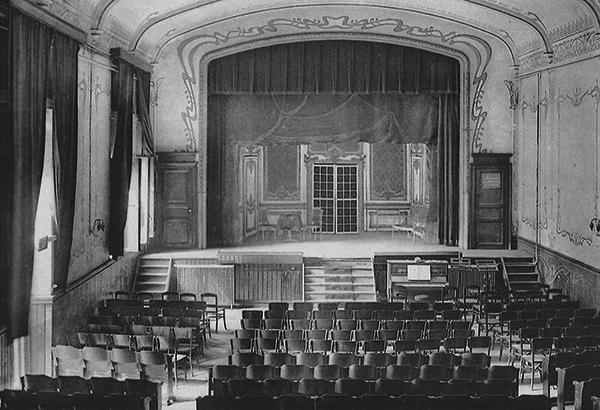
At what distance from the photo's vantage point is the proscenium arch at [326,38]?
19.1m

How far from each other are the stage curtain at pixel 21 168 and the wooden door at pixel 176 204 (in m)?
8.91

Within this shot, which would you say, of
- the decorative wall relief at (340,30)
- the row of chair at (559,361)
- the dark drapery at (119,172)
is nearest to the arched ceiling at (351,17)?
the decorative wall relief at (340,30)

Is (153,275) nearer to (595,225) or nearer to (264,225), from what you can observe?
(264,225)

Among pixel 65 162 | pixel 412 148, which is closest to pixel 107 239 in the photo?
pixel 65 162

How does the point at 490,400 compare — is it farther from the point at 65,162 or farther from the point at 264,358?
the point at 65,162

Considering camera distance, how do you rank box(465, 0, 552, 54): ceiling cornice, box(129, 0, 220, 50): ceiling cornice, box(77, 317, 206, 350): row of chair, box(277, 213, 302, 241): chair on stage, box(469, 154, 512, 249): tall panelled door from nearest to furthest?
box(77, 317, 206, 350): row of chair < box(465, 0, 552, 54): ceiling cornice < box(129, 0, 220, 50): ceiling cornice < box(469, 154, 512, 249): tall panelled door < box(277, 213, 302, 241): chair on stage

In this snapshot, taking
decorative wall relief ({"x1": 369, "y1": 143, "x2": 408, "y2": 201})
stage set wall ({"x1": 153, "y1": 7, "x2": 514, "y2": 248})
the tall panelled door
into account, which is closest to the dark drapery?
stage set wall ({"x1": 153, "y1": 7, "x2": 514, "y2": 248})

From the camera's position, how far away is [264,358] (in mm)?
9602

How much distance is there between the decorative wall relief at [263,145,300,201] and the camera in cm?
2433

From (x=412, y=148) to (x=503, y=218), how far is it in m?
5.80

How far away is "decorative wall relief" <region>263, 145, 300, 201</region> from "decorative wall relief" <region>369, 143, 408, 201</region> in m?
2.48

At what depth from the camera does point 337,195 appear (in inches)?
973

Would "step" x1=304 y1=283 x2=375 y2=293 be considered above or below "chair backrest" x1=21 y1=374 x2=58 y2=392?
below

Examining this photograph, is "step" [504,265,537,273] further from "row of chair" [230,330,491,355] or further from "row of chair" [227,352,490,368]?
"row of chair" [227,352,490,368]
